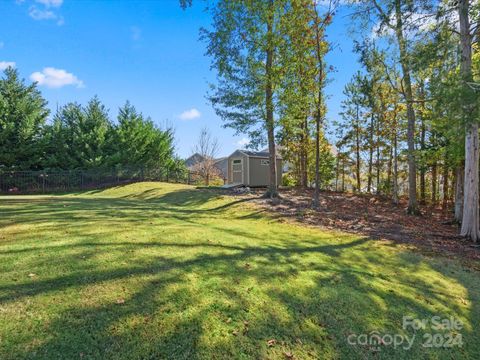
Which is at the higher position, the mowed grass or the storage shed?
the storage shed

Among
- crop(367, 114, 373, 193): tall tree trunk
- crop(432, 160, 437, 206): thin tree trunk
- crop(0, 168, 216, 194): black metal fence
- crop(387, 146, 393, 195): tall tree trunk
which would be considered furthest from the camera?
crop(367, 114, 373, 193): tall tree trunk

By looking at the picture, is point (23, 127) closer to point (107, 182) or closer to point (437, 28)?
point (107, 182)

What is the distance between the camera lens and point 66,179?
1764 cm

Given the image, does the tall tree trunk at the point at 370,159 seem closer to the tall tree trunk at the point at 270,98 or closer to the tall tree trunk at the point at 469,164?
the tall tree trunk at the point at 270,98

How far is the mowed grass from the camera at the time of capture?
90.3 inches

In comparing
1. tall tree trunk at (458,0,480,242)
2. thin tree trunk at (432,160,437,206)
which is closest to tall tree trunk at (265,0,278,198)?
tall tree trunk at (458,0,480,242)

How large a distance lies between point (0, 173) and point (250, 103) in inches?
626

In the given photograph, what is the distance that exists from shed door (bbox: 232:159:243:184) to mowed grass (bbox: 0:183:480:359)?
13.0 metres

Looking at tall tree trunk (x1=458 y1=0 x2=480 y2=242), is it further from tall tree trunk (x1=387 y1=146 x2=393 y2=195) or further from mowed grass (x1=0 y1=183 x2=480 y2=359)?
tall tree trunk (x1=387 y1=146 x2=393 y2=195)

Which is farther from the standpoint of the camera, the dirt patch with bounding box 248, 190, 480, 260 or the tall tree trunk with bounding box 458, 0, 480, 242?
the tall tree trunk with bounding box 458, 0, 480, 242

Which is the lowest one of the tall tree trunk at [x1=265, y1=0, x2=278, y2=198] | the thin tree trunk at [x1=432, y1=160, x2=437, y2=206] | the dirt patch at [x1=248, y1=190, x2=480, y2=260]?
the dirt patch at [x1=248, y1=190, x2=480, y2=260]

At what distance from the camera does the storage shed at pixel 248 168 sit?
18297 millimetres

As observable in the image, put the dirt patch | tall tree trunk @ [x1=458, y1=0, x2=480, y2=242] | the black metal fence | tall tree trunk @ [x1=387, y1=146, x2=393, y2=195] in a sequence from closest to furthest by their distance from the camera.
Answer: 1. the dirt patch
2. tall tree trunk @ [x1=458, y1=0, x2=480, y2=242]
3. the black metal fence
4. tall tree trunk @ [x1=387, y1=146, x2=393, y2=195]

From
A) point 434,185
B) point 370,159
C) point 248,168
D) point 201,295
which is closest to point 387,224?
point 201,295
